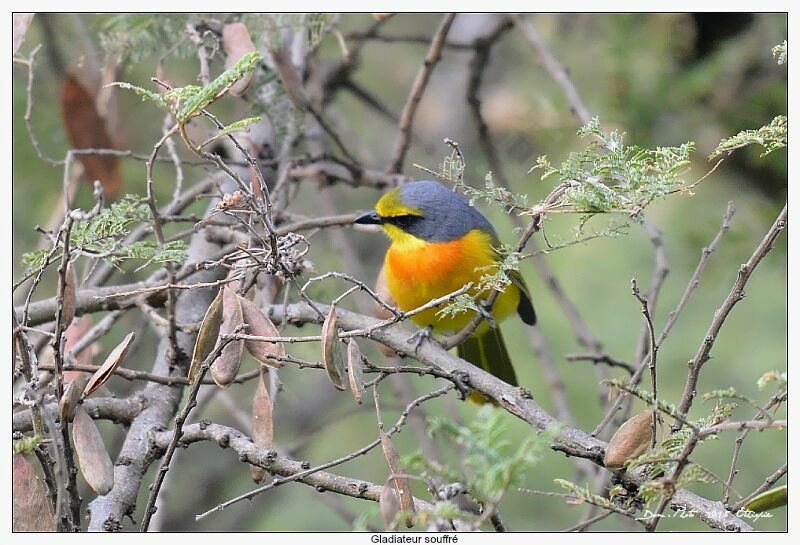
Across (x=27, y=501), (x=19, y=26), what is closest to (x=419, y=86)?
(x=19, y=26)

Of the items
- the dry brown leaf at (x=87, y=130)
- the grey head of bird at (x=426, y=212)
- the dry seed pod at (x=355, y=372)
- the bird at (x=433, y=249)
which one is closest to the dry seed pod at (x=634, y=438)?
the dry seed pod at (x=355, y=372)

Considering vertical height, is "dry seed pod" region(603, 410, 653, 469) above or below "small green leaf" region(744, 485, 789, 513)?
above

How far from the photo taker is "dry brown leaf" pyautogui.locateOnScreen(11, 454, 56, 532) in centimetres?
182

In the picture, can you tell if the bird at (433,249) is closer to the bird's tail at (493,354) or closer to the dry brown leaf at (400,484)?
the bird's tail at (493,354)

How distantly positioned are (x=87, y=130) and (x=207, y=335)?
210 cm

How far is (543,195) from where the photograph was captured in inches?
220

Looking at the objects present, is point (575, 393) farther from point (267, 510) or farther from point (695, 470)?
point (695, 470)

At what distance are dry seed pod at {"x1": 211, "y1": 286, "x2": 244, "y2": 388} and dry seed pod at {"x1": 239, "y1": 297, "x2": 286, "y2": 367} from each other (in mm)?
22

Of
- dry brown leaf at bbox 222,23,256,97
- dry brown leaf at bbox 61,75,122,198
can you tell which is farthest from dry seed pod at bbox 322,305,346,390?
dry brown leaf at bbox 61,75,122,198

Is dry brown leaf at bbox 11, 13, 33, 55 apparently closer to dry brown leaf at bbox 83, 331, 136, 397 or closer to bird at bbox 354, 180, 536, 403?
dry brown leaf at bbox 83, 331, 136, 397

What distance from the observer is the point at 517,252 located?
211 centimetres

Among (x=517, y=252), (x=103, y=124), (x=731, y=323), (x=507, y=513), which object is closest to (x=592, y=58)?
(x=731, y=323)

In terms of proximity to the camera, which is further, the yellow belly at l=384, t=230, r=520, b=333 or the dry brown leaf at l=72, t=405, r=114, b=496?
the yellow belly at l=384, t=230, r=520, b=333

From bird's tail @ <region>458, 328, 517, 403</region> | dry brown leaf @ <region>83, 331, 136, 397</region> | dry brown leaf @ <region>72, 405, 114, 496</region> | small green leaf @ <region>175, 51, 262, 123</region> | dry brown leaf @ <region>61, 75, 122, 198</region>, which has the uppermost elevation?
dry brown leaf @ <region>61, 75, 122, 198</region>
